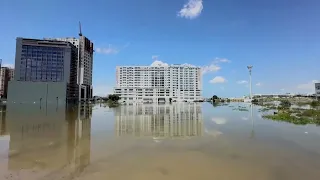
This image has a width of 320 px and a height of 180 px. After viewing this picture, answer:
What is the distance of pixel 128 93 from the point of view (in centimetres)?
19738

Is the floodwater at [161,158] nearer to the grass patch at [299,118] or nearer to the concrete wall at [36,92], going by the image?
the grass patch at [299,118]

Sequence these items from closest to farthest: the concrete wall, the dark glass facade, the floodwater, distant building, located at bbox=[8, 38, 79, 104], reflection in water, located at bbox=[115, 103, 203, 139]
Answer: the floodwater
reflection in water, located at bbox=[115, 103, 203, 139]
the concrete wall
distant building, located at bbox=[8, 38, 79, 104]
the dark glass facade

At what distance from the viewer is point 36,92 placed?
124m

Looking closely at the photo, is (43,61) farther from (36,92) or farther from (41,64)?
(36,92)

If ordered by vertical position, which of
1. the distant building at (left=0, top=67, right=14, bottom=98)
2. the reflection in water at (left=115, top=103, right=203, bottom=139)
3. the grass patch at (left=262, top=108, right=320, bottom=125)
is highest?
the distant building at (left=0, top=67, right=14, bottom=98)

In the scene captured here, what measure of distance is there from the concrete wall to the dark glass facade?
23.7m

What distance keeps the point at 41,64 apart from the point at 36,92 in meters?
29.3

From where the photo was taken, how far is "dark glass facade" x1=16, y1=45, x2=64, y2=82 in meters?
145

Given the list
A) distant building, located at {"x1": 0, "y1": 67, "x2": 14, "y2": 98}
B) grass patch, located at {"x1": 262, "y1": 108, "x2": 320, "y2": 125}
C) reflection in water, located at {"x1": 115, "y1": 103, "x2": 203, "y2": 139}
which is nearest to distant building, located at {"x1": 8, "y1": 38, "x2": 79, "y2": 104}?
distant building, located at {"x1": 0, "y1": 67, "x2": 14, "y2": 98}

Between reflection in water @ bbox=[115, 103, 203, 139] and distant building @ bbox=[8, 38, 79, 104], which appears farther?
distant building @ bbox=[8, 38, 79, 104]

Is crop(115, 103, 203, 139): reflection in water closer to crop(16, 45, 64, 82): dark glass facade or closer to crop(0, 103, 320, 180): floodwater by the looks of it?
crop(0, 103, 320, 180): floodwater

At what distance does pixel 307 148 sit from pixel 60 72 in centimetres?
15327

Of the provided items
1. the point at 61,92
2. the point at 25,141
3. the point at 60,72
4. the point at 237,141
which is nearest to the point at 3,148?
the point at 25,141

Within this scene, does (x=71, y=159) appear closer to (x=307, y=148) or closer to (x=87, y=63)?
(x=307, y=148)
